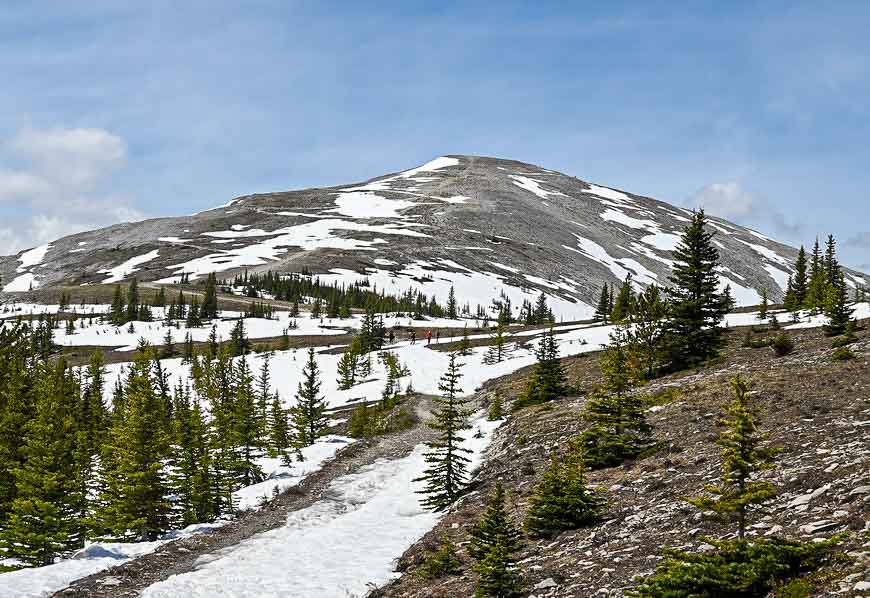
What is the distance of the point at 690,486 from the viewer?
15.8 m

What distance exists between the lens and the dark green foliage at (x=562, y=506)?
635 inches

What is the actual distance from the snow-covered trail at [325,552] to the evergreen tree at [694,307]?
15.4 meters

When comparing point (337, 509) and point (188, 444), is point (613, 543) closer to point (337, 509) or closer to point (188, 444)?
point (337, 509)

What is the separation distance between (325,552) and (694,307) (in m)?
25.9

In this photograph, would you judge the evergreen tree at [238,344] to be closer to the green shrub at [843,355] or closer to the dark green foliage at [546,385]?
the dark green foliage at [546,385]

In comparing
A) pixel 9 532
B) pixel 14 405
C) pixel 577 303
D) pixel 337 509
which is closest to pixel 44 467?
pixel 9 532

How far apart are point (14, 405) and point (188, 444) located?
34.6ft

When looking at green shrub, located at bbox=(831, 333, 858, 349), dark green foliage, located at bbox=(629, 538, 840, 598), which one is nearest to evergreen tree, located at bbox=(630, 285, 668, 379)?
green shrub, located at bbox=(831, 333, 858, 349)

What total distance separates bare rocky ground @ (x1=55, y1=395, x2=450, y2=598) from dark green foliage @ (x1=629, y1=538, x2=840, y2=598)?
16.6 metres

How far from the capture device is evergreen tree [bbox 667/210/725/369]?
3562cm

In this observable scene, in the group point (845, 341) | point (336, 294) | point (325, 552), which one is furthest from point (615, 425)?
point (336, 294)

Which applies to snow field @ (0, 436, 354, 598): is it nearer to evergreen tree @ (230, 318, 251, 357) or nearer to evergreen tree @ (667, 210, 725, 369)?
evergreen tree @ (667, 210, 725, 369)

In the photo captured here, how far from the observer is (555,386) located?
41.8 meters

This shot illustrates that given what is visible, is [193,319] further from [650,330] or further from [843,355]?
[843,355]
